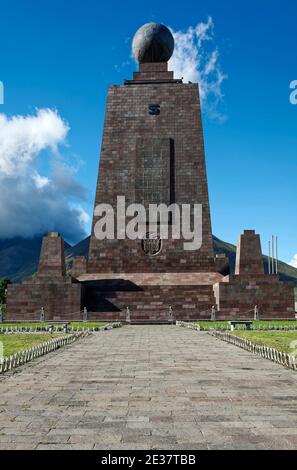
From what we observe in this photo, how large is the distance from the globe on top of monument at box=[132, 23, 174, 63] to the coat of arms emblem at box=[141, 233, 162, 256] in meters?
15.0

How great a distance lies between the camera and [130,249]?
35.2m

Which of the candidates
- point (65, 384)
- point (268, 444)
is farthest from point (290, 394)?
point (65, 384)

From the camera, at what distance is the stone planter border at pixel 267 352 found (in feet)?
35.2

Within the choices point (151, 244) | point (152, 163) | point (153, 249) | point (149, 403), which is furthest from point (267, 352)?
point (152, 163)

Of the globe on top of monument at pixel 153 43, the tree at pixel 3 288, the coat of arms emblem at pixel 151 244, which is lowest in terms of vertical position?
the tree at pixel 3 288

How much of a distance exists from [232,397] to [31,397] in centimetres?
303

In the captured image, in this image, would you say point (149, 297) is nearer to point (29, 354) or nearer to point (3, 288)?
point (29, 354)

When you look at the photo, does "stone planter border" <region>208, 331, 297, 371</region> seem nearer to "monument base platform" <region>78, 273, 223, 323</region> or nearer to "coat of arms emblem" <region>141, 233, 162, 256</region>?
"monument base platform" <region>78, 273, 223, 323</region>

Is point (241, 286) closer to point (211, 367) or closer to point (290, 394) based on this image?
point (211, 367)

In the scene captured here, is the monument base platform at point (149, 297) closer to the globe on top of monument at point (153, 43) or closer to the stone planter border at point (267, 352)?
the stone planter border at point (267, 352)

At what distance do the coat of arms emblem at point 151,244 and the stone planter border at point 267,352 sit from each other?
56.9ft

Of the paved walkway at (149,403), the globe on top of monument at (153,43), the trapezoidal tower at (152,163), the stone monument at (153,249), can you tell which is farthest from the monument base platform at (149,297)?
the globe on top of monument at (153,43)

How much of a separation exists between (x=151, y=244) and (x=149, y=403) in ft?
92.5

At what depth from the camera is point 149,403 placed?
23.1 ft
